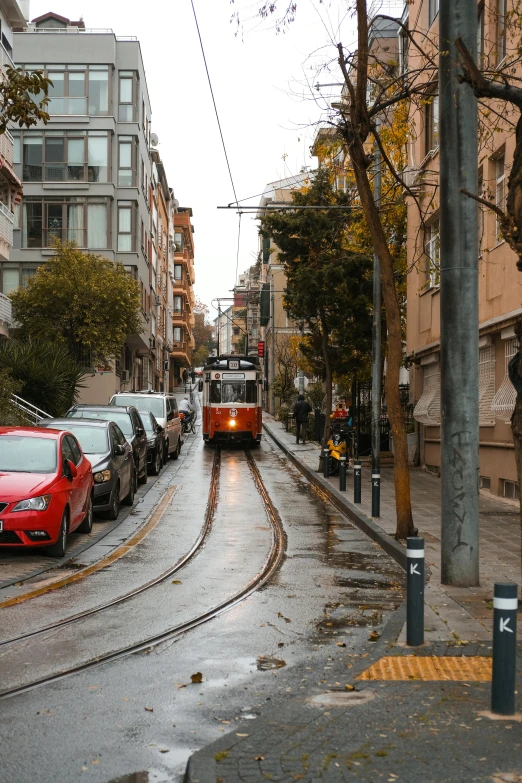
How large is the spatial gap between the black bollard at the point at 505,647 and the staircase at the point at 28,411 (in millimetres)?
19728

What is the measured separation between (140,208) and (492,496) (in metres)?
34.3

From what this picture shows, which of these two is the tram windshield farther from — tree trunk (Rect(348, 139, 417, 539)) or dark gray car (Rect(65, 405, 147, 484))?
tree trunk (Rect(348, 139, 417, 539))

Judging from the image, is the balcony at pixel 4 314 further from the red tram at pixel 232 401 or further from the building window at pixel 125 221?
the building window at pixel 125 221

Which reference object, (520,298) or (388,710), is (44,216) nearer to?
(520,298)

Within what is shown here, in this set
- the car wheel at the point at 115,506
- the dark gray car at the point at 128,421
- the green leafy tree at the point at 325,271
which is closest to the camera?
the car wheel at the point at 115,506

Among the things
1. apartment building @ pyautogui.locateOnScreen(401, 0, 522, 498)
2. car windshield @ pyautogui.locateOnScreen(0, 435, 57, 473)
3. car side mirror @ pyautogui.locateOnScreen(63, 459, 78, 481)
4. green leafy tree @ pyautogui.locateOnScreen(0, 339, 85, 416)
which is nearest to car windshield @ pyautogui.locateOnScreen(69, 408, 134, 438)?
green leafy tree @ pyautogui.locateOnScreen(0, 339, 85, 416)

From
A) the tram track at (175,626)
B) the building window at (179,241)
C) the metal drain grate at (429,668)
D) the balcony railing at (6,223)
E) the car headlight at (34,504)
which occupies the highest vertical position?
the building window at (179,241)

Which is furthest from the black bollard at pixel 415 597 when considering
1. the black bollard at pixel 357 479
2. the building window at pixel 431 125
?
the building window at pixel 431 125

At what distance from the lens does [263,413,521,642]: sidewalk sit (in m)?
8.20

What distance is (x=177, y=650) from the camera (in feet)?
24.6

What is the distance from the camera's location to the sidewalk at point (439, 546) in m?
8.20

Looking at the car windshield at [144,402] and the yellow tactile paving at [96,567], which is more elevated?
the car windshield at [144,402]

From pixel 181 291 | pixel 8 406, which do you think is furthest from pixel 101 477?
pixel 181 291

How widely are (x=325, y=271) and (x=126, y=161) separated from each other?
969 inches
